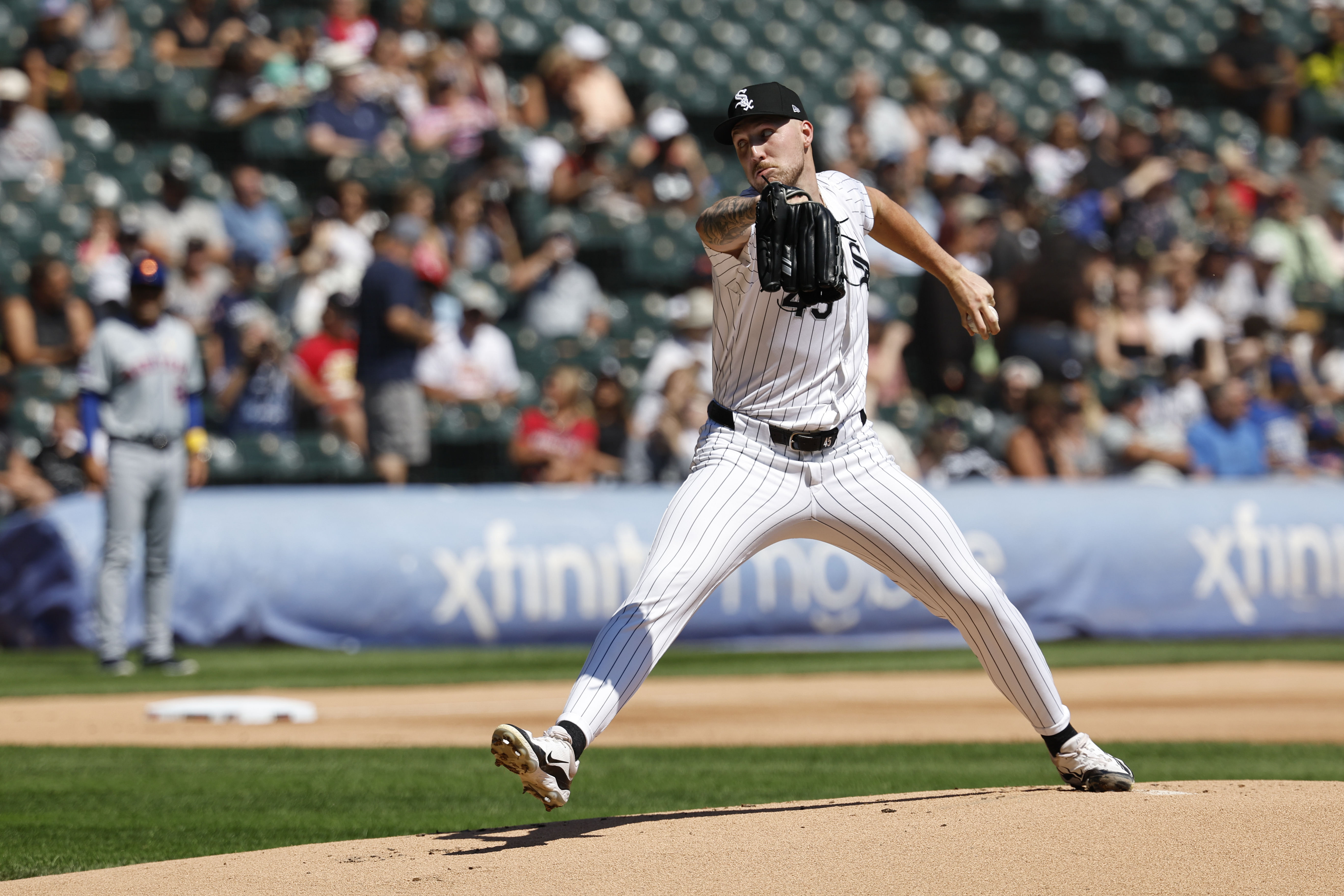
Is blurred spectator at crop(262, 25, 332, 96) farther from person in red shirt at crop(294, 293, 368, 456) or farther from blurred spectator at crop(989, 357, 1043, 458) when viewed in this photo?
blurred spectator at crop(989, 357, 1043, 458)

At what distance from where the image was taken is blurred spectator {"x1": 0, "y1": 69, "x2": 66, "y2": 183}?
1241 centimetres

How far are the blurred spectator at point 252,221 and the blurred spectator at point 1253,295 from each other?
332 inches

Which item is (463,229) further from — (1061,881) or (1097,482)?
(1061,881)

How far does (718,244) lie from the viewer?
13.1 feet

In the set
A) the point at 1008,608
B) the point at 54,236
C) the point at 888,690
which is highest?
the point at 54,236

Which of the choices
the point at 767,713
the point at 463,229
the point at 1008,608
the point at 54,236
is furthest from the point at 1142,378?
the point at 1008,608

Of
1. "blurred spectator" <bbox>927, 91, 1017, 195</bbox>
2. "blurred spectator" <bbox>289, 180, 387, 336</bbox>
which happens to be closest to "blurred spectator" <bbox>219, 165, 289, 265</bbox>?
"blurred spectator" <bbox>289, 180, 387, 336</bbox>

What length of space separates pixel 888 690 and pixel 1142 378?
5.84 meters

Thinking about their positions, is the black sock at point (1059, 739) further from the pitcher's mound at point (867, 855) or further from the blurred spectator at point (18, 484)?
the blurred spectator at point (18, 484)

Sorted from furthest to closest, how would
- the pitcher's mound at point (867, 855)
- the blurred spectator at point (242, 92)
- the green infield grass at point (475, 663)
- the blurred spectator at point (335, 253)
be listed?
the blurred spectator at point (242, 92) < the blurred spectator at point (335, 253) < the green infield grass at point (475, 663) < the pitcher's mound at point (867, 855)

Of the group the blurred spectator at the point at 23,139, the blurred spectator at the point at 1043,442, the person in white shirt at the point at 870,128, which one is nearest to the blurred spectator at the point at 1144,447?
the blurred spectator at the point at 1043,442

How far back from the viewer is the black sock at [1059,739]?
430 centimetres

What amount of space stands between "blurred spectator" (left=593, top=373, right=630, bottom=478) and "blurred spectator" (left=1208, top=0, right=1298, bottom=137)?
392 inches

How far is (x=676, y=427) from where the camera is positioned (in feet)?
38.4
